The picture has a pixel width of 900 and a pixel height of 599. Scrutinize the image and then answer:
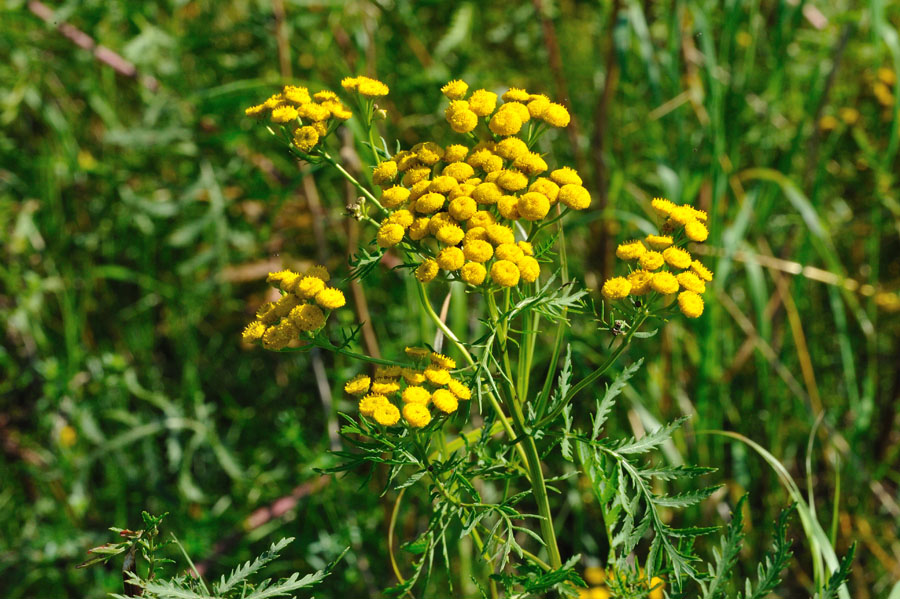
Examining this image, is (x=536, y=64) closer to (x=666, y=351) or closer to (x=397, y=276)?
(x=397, y=276)

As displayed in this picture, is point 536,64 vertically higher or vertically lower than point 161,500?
higher

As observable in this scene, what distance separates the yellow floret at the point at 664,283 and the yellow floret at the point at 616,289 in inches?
1.8

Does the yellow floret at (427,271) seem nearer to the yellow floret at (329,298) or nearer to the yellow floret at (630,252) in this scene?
the yellow floret at (329,298)

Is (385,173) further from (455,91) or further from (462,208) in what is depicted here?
(455,91)

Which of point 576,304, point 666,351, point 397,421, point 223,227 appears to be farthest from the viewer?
point 223,227

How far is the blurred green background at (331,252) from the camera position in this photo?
254 cm

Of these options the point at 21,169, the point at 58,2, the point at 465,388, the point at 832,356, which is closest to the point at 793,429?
the point at 832,356

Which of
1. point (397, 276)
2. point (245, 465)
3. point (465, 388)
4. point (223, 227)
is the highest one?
point (465, 388)

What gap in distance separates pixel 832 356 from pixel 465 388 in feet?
7.55

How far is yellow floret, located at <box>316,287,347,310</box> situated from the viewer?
131 centimetres

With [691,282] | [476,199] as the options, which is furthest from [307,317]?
[691,282]

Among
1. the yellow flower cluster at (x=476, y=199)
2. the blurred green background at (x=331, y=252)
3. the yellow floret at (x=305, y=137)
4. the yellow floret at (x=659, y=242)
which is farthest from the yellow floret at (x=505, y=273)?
the blurred green background at (x=331, y=252)

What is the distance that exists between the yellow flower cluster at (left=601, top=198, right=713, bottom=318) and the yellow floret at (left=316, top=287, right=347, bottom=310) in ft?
1.53

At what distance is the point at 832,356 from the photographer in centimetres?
298
